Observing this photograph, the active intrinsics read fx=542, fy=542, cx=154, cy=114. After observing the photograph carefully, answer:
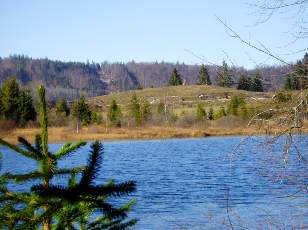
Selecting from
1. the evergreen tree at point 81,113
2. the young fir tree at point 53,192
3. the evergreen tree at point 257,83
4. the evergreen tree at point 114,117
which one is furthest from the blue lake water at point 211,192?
the evergreen tree at point 81,113

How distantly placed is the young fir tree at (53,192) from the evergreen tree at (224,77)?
50.6 inches

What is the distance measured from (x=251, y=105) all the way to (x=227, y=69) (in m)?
0.34

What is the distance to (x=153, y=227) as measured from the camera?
595 inches

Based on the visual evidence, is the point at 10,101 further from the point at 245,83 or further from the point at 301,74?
the point at 301,74

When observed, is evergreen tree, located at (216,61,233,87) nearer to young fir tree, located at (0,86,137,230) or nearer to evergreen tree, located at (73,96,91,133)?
young fir tree, located at (0,86,137,230)

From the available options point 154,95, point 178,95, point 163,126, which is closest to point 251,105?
point 163,126

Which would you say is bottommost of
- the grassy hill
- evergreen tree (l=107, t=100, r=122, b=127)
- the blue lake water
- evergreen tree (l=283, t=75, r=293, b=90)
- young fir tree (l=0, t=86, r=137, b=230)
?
the blue lake water

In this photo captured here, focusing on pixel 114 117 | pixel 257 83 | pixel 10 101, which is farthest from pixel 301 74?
pixel 114 117

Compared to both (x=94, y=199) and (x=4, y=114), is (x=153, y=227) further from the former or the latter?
(x=4, y=114)

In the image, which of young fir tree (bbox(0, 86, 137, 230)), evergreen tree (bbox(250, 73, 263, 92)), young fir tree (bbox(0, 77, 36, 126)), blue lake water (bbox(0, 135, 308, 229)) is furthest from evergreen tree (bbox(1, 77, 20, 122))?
young fir tree (bbox(0, 86, 137, 230))

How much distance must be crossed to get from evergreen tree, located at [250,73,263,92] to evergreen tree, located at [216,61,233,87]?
0.16m

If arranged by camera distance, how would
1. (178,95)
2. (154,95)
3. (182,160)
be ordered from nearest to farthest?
(182,160)
(178,95)
(154,95)

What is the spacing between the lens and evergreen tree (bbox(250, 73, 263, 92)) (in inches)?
152

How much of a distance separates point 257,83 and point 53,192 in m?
1.95
